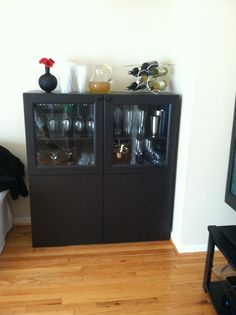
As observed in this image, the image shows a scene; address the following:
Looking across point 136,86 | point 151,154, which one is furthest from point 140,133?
point 136,86

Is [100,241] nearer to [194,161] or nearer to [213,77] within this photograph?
[194,161]

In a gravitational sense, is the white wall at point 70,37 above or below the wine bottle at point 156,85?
above

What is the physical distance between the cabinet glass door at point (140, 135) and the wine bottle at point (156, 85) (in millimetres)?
190

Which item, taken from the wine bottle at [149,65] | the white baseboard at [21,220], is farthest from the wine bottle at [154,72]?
the white baseboard at [21,220]

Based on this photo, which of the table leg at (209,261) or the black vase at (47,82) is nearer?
the table leg at (209,261)

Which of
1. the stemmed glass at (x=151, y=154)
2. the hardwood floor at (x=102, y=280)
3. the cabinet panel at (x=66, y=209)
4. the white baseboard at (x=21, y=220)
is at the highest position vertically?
the stemmed glass at (x=151, y=154)

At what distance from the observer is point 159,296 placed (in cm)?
191

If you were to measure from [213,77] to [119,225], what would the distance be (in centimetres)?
150

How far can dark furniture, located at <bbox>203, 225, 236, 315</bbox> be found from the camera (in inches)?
67.2

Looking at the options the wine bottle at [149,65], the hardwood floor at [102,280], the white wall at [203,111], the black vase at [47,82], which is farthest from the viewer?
the wine bottle at [149,65]

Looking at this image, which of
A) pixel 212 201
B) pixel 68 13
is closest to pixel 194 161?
pixel 212 201

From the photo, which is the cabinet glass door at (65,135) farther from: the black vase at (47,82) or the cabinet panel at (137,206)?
the cabinet panel at (137,206)

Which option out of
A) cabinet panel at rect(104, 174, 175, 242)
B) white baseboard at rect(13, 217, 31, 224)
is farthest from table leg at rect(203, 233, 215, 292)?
white baseboard at rect(13, 217, 31, 224)

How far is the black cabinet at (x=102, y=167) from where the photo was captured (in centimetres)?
225
